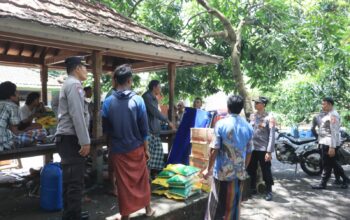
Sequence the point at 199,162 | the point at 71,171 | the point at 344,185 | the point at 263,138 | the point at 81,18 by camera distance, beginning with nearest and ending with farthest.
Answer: the point at 71,171 → the point at 81,18 → the point at 199,162 → the point at 263,138 → the point at 344,185

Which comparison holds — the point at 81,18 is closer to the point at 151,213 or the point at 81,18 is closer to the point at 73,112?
the point at 73,112

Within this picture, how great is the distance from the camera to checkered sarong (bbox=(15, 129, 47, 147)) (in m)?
4.47

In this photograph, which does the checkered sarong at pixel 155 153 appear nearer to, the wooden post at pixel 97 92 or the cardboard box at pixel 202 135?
the cardboard box at pixel 202 135

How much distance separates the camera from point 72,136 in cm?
350

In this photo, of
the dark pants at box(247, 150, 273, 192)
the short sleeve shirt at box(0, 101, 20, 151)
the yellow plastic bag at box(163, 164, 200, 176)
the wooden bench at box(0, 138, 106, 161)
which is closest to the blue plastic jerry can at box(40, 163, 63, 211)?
the wooden bench at box(0, 138, 106, 161)

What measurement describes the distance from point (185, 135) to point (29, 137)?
2.80 m

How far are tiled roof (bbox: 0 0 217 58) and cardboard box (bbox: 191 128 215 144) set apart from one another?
139 cm

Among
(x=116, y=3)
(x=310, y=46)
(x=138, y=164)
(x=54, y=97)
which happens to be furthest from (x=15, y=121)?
(x=310, y=46)

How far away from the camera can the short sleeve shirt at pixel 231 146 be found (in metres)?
3.76

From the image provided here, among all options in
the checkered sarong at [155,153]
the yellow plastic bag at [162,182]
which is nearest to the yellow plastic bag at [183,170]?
the yellow plastic bag at [162,182]

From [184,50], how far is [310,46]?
126 inches

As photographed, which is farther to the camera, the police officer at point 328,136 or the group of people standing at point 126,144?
the police officer at point 328,136

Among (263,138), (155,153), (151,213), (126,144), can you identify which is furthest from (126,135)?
(263,138)

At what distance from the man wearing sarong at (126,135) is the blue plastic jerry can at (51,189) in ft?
3.67
